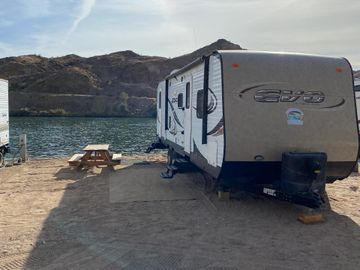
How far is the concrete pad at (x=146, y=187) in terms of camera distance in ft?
32.8

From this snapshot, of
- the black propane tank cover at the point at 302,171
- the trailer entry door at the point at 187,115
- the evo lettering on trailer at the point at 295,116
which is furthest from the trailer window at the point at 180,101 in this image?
the black propane tank cover at the point at 302,171

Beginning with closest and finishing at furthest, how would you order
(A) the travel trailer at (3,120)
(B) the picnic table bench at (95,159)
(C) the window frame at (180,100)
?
(C) the window frame at (180,100)
(B) the picnic table bench at (95,159)
(A) the travel trailer at (3,120)

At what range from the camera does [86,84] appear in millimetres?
93250

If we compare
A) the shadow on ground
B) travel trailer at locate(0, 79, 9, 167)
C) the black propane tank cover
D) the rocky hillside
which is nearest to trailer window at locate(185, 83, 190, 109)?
the shadow on ground

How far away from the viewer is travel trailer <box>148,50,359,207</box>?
7855 mm

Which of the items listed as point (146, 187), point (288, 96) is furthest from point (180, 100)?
point (288, 96)

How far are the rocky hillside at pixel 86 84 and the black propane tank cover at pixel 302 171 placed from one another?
225 ft

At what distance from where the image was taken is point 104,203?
31.0 ft

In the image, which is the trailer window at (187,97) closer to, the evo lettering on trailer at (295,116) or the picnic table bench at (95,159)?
the evo lettering on trailer at (295,116)

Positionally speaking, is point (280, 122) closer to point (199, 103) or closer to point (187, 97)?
point (199, 103)

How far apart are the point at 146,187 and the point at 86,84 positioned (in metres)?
85.5

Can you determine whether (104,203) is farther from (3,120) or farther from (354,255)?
(3,120)

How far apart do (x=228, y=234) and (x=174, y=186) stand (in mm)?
4140

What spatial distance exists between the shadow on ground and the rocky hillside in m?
67.3
